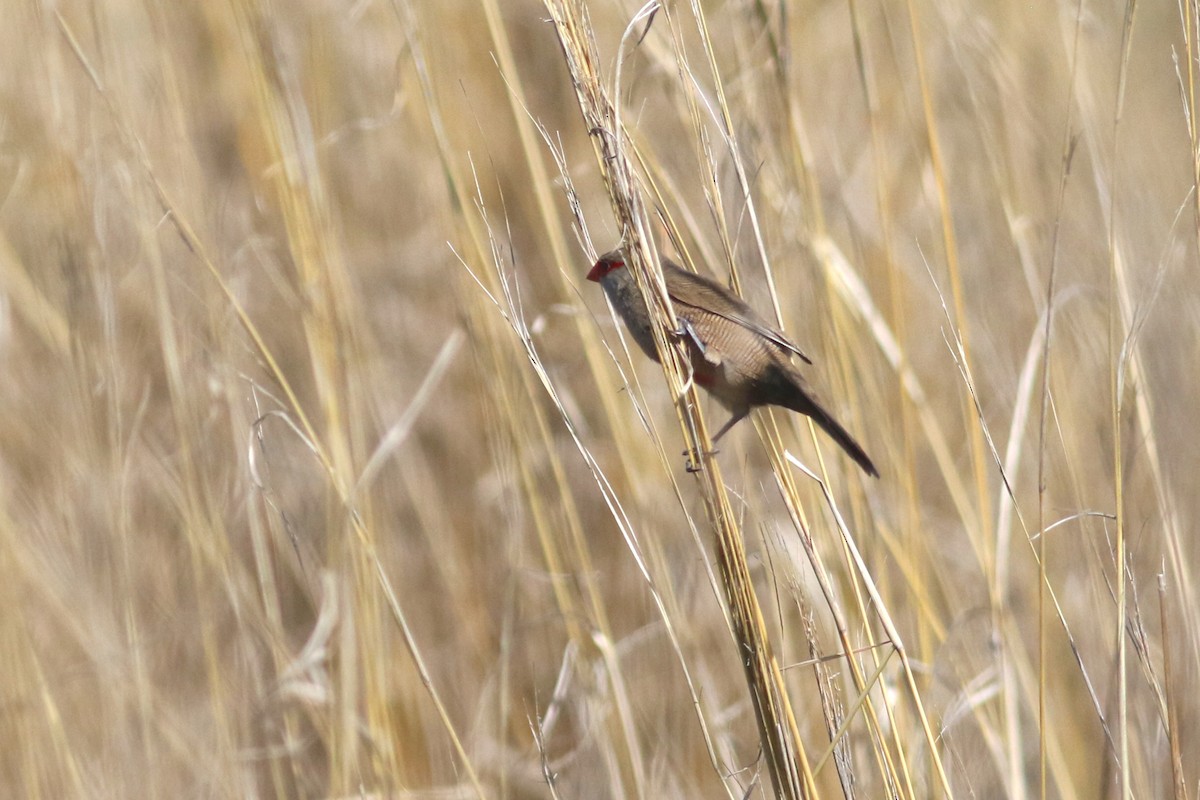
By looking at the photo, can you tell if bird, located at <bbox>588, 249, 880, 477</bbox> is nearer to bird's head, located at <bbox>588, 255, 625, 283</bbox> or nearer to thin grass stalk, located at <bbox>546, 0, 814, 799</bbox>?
bird's head, located at <bbox>588, 255, 625, 283</bbox>

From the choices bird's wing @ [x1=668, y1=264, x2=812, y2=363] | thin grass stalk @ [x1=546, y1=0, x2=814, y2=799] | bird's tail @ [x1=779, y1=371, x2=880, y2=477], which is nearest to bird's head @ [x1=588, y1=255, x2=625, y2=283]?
bird's wing @ [x1=668, y1=264, x2=812, y2=363]

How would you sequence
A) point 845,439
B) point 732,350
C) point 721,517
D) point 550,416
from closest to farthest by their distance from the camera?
point 721,517 < point 845,439 < point 732,350 < point 550,416

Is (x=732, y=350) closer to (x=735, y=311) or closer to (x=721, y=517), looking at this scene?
(x=735, y=311)

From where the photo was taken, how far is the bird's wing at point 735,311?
1599 millimetres

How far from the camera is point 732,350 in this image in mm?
1853

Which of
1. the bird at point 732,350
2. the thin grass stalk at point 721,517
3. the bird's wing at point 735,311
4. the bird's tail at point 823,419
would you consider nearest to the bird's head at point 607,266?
the bird at point 732,350

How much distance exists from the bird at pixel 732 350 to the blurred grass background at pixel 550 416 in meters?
0.06

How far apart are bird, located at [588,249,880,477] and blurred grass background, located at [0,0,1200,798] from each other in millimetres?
62

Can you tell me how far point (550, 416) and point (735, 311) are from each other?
1178 mm

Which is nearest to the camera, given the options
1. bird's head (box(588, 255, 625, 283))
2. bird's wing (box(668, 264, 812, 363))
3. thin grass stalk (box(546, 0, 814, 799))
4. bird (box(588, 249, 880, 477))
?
thin grass stalk (box(546, 0, 814, 799))

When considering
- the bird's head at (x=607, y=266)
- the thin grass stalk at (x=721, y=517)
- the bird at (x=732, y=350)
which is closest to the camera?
the thin grass stalk at (x=721, y=517)

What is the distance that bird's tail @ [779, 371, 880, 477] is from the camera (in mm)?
1678

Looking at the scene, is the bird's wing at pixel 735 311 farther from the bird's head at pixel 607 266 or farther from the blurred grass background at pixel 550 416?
the bird's head at pixel 607 266

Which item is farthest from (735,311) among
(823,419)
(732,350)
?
(823,419)
